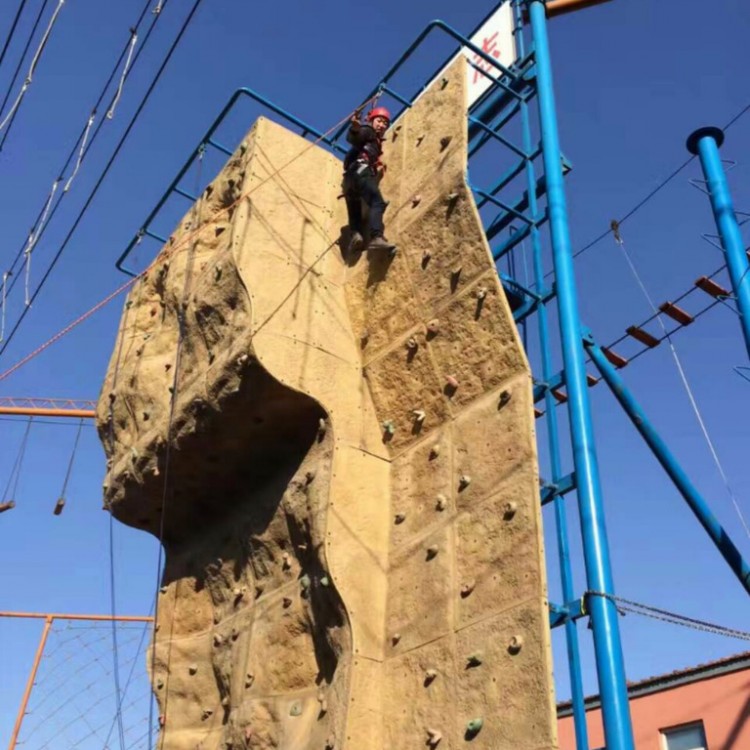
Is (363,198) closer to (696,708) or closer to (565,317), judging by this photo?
(565,317)

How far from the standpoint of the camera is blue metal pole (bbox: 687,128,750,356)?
295 inches

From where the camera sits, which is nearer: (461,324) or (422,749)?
(422,749)

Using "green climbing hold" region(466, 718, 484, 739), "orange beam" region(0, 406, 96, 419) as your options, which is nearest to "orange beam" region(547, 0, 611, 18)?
"green climbing hold" region(466, 718, 484, 739)

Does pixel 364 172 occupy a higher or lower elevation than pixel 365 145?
lower

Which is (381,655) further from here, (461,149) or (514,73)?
(514,73)

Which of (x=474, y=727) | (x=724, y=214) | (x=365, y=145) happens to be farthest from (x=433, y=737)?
(x=724, y=214)

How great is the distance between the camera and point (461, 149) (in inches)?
268

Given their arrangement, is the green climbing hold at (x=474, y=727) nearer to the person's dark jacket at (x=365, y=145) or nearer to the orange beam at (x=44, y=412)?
the person's dark jacket at (x=365, y=145)

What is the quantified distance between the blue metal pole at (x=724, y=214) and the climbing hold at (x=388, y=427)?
118 inches

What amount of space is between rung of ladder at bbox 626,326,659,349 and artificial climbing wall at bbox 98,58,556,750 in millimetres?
2960

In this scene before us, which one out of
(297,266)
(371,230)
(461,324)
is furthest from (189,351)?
(461,324)

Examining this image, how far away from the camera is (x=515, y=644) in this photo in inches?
188

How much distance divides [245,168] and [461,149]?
7.04ft

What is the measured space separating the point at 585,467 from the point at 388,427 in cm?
176
